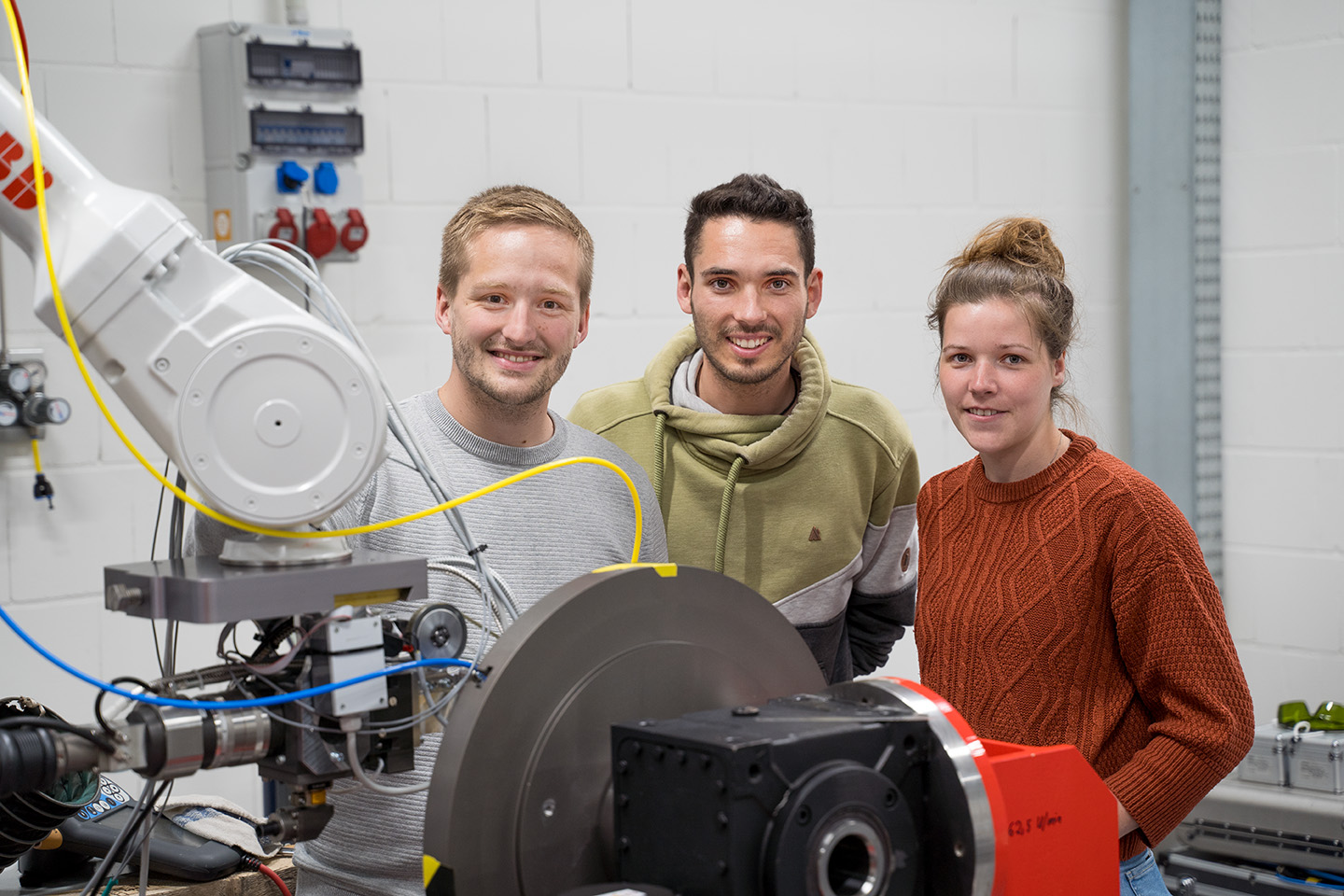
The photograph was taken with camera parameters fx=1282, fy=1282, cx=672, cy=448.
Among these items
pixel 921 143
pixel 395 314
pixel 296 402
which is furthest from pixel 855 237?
pixel 296 402

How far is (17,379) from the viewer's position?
7.30 feet

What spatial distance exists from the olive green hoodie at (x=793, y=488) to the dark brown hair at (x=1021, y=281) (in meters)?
0.28

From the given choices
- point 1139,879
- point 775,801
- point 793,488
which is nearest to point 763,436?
point 793,488

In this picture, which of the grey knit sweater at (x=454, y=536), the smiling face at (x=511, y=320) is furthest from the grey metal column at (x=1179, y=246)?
the smiling face at (x=511, y=320)

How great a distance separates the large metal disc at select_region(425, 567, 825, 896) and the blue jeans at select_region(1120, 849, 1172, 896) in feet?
2.24

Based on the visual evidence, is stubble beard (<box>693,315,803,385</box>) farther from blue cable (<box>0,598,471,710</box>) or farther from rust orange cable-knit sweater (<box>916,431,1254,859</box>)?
blue cable (<box>0,598,471,710</box>)

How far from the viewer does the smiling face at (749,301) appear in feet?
6.23

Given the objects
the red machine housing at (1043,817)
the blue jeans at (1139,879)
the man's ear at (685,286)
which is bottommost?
the blue jeans at (1139,879)

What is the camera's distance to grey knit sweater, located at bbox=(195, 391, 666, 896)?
1.39 metres

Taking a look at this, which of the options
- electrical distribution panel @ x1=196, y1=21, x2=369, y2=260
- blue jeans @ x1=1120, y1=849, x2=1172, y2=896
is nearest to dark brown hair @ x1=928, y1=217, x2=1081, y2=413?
blue jeans @ x1=1120, y1=849, x2=1172, y2=896

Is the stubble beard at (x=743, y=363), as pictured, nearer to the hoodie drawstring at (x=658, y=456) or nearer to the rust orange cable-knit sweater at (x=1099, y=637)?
the hoodie drawstring at (x=658, y=456)

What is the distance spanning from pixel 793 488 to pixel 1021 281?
47 centimetres

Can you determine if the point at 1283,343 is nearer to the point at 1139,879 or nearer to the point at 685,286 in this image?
the point at 685,286

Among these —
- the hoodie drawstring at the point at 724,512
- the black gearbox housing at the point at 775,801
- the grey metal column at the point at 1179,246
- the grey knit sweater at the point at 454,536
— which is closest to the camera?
the black gearbox housing at the point at 775,801
